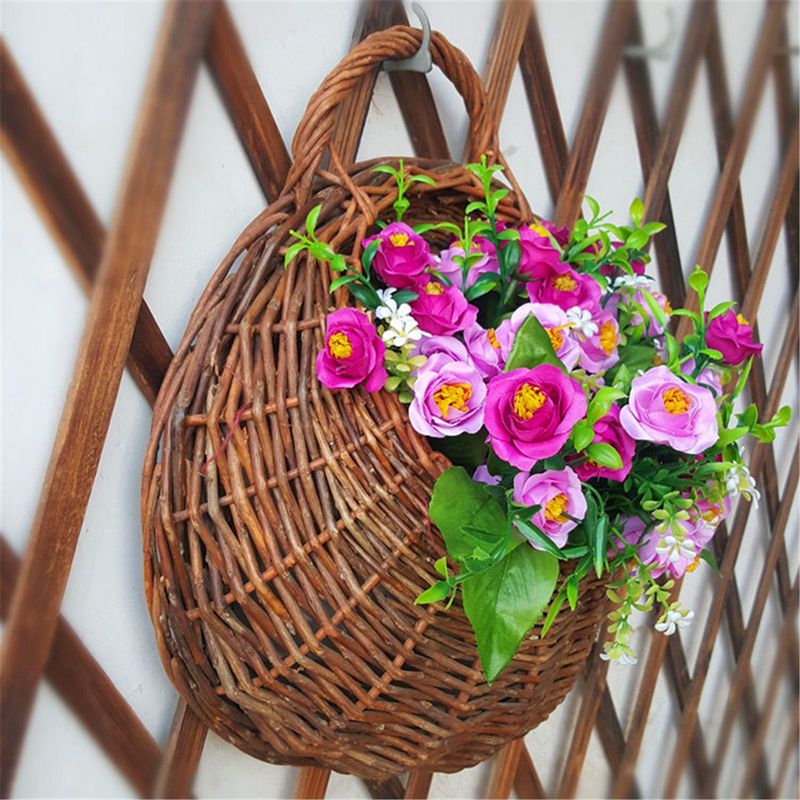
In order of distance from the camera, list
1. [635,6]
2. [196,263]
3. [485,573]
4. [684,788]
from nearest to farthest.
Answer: [485,573]
[196,263]
[635,6]
[684,788]

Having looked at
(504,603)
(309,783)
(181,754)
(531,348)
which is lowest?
(309,783)

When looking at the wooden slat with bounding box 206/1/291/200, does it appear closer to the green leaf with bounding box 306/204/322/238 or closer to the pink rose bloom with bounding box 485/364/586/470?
the green leaf with bounding box 306/204/322/238

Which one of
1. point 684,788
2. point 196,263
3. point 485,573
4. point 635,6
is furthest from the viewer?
point 684,788

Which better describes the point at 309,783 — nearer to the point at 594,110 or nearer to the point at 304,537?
the point at 304,537

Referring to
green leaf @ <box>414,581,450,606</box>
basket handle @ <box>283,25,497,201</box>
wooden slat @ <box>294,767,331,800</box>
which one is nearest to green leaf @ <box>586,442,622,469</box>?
green leaf @ <box>414,581,450,606</box>

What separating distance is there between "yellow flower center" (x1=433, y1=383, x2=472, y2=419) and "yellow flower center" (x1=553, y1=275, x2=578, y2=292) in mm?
108

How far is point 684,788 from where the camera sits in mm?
1206

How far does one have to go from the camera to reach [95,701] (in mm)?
548

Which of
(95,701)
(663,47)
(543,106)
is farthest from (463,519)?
(663,47)

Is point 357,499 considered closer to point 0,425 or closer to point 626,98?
point 0,425

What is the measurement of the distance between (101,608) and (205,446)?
5.1 inches

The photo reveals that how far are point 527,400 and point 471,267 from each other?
5.4 inches

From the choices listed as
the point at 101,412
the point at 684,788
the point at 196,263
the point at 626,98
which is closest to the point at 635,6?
the point at 626,98

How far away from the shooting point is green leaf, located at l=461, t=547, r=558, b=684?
0.46 m
